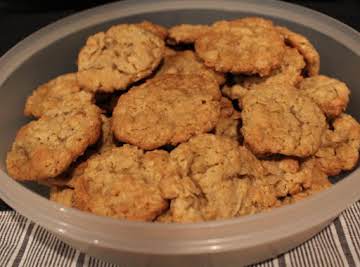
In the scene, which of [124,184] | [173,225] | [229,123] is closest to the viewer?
[173,225]

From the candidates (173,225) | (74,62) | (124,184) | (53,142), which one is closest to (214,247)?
(173,225)

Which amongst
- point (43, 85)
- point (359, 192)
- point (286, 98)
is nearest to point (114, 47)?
point (43, 85)

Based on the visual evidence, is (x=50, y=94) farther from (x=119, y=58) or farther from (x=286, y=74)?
(x=286, y=74)

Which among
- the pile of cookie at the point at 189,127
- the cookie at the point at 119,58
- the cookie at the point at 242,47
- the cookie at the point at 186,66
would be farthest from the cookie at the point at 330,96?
the cookie at the point at 119,58

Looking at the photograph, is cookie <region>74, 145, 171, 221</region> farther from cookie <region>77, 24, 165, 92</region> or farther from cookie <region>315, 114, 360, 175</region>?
cookie <region>315, 114, 360, 175</region>

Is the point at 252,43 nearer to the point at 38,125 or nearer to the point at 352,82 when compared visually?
the point at 352,82

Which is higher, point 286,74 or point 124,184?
point 286,74

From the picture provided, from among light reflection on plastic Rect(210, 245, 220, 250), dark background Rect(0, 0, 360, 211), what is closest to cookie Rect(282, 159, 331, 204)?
light reflection on plastic Rect(210, 245, 220, 250)
